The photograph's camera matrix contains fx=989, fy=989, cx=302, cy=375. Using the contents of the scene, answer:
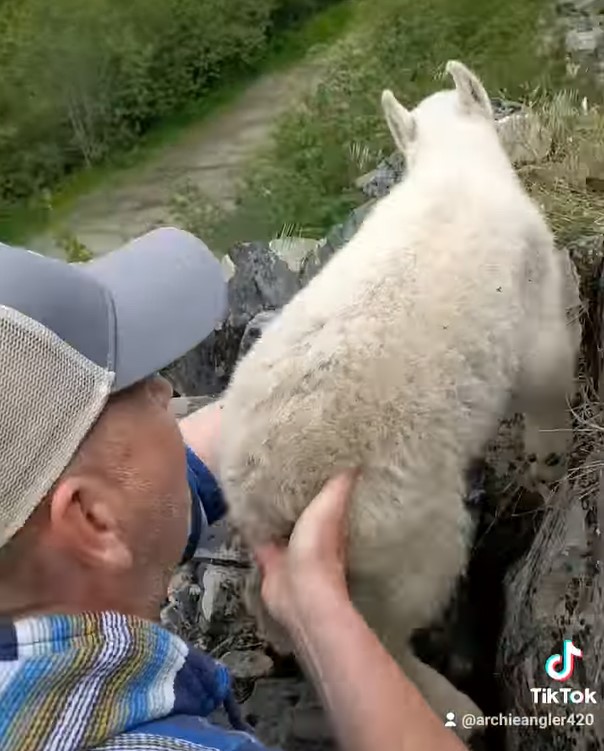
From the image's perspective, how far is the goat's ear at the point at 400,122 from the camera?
3.25 meters

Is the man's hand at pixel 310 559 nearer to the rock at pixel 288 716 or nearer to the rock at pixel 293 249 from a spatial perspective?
the rock at pixel 288 716

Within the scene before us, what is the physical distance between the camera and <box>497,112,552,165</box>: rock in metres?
3.70

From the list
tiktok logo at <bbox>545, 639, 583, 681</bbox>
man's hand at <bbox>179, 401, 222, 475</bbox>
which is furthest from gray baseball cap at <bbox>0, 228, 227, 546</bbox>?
tiktok logo at <bbox>545, 639, 583, 681</bbox>

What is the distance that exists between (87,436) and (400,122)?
7.61 ft

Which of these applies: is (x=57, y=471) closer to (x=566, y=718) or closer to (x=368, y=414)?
(x=368, y=414)

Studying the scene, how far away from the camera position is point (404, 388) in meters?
2.08

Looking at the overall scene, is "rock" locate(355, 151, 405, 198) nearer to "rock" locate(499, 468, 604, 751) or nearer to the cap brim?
"rock" locate(499, 468, 604, 751)

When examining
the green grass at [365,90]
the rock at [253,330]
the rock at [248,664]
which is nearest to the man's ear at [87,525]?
the rock at [248,664]

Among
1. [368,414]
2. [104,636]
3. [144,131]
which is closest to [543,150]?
[368,414]

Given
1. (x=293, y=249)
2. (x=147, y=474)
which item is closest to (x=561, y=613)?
(x=147, y=474)

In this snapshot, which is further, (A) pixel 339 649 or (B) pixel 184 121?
(B) pixel 184 121

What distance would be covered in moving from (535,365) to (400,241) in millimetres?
509

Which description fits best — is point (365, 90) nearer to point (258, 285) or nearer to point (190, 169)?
point (190, 169)

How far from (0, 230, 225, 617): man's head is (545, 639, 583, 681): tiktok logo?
1.00 m
